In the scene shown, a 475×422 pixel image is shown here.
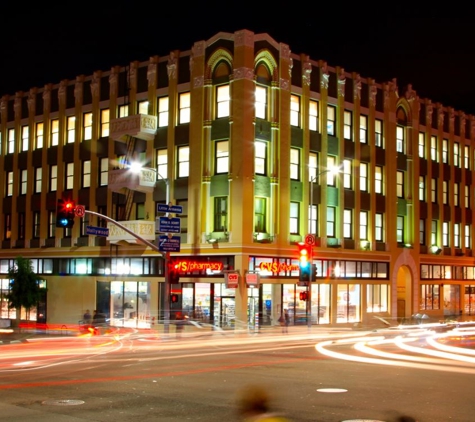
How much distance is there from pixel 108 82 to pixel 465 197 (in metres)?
31.8

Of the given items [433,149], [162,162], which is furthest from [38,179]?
[433,149]

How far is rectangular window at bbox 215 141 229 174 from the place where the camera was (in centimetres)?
4519

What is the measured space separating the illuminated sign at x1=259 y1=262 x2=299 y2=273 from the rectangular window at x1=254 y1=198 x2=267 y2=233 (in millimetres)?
2041

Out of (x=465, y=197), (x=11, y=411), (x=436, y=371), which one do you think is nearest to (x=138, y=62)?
(x=465, y=197)

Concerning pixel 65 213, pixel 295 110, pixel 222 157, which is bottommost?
pixel 65 213

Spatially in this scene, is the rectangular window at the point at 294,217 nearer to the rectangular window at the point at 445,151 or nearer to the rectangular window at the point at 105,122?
the rectangular window at the point at 105,122

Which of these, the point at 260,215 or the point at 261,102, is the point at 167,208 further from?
the point at 261,102

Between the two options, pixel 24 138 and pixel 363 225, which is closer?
pixel 363 225

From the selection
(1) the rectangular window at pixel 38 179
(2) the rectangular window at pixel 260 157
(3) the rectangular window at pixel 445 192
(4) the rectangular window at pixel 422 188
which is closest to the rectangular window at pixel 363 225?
(4) the rectangular window at pixel 422 188

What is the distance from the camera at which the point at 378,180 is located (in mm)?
54531

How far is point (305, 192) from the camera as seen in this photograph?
157 ft

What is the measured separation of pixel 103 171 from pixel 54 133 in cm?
661

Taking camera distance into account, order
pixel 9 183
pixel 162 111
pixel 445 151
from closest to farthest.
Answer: pixel 162 111, pixel 9 183, pixel 445 151

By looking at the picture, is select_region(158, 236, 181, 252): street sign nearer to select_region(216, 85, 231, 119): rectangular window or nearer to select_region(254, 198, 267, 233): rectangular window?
select_region(254, 198, 267, 233): rectangular window
